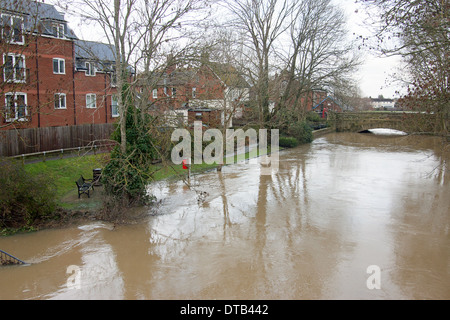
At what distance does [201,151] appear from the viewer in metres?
21.7

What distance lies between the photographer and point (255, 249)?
9.88m

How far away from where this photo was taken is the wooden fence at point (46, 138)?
17.6 meters

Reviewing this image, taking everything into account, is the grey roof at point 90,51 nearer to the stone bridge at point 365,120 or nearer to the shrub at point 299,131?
the shrub at point 299,131

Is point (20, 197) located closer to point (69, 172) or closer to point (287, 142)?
point (69, 172)

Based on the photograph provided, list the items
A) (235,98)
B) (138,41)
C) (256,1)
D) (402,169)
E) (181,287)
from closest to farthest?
(181,287) < (138,41) < (235,98) < (402,169) < (256,1)

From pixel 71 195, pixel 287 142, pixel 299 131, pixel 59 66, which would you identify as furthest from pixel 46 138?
pixel 299 131

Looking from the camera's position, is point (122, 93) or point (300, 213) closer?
point (122, 93)

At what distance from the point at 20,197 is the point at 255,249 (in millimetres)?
7337

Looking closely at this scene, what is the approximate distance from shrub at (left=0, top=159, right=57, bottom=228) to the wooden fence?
5785 mm

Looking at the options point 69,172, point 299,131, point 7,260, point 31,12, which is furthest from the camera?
point 299,131
